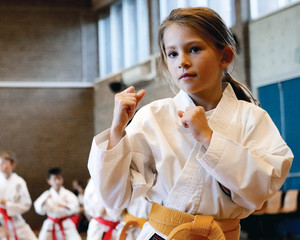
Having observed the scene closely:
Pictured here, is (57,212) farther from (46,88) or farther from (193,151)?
(46,88)

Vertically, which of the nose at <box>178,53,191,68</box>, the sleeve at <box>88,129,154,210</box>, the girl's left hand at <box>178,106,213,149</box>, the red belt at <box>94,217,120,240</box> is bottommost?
the red belt at <box>94,217,120,240</box>

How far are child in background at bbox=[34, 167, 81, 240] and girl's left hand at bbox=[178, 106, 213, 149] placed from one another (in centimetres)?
676

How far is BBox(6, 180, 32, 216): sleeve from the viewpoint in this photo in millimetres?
8656

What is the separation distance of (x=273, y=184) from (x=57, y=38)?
16.3 metres

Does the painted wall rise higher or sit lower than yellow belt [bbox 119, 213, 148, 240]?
higher

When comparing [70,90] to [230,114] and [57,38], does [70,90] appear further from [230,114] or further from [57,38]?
[230,114]

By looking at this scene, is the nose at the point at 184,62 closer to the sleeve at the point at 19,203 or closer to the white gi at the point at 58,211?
the white gi at the point at 58,211

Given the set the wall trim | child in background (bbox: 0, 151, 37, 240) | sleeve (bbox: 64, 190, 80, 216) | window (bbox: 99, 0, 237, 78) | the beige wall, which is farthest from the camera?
the wall trim

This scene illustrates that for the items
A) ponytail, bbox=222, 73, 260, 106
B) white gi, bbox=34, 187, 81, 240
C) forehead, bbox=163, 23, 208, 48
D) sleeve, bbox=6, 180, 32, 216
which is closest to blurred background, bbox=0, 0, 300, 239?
white gi, bbox=34, 187, 81, 240

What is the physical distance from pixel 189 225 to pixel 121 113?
447mm

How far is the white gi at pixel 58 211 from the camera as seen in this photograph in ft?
27.8

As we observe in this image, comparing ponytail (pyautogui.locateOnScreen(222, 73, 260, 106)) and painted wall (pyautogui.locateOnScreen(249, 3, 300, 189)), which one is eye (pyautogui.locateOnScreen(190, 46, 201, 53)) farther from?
painted wall (pyautogui.locateOnScreen(249, 3, 300, 189))

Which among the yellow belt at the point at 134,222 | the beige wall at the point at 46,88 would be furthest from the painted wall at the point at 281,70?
the beige wall at the point at 46,88

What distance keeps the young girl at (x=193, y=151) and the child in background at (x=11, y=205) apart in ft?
22.0
